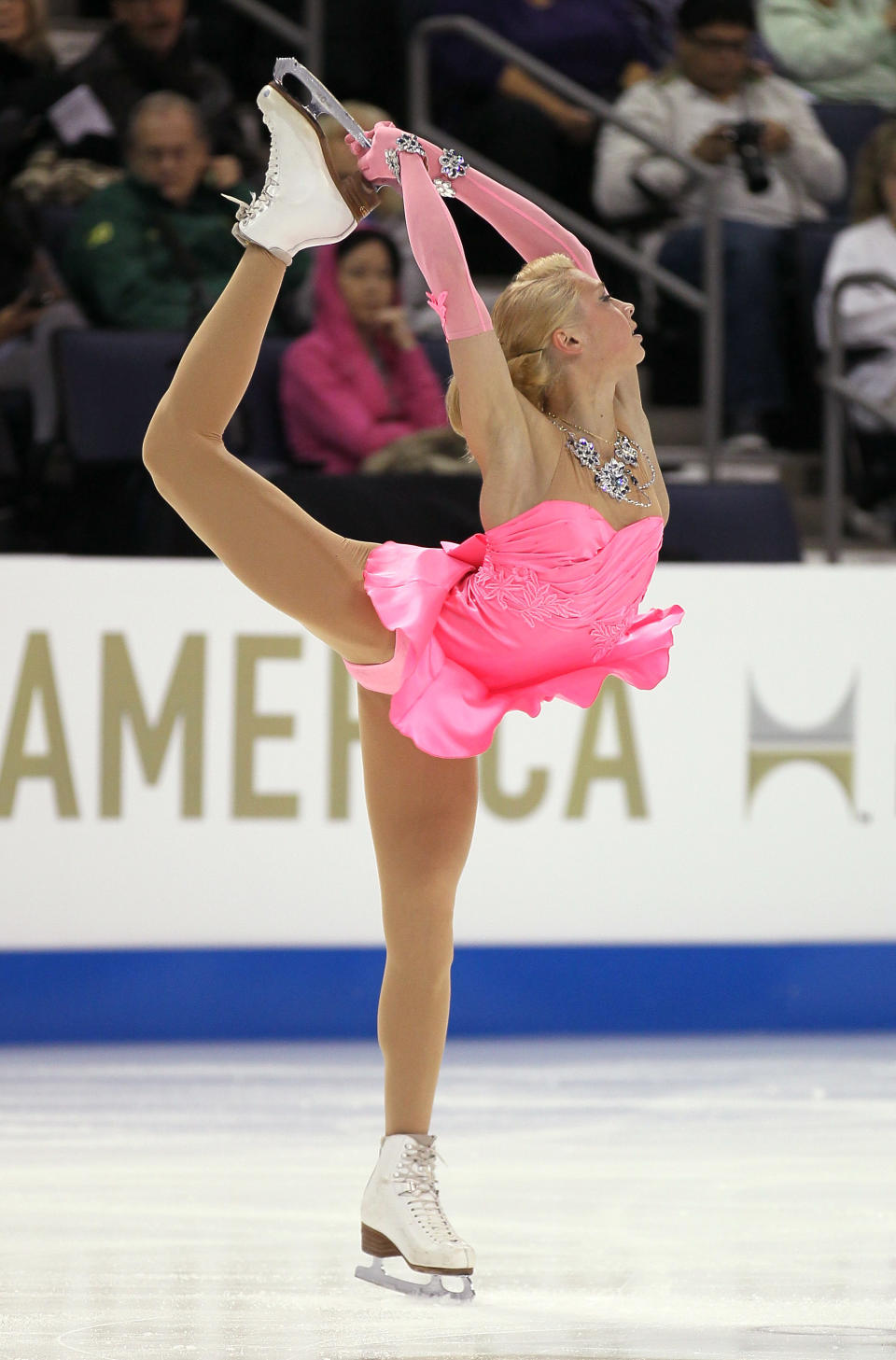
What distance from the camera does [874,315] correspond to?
5574 mm

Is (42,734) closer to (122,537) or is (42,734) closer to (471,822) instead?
(122,537)

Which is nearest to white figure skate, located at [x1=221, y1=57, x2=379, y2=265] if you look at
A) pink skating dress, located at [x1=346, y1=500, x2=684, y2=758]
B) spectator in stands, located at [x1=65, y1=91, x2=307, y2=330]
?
pink skating dress, located at [x1=346, y1=500, x2=684, y2=758]

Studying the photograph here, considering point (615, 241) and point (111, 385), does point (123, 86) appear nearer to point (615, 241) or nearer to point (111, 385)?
point (111, 385)

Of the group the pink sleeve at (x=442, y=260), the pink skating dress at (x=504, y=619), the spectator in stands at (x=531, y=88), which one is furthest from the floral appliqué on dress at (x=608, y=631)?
the spectator in stands at (x=531, y=88)

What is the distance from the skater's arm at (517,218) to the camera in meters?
2.50

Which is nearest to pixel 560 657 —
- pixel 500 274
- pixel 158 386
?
pixel 158 386

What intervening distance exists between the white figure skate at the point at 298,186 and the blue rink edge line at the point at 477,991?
2262 mm

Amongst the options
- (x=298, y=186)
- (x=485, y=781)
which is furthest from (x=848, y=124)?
(x=298, y=186)

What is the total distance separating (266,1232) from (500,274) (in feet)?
12.5

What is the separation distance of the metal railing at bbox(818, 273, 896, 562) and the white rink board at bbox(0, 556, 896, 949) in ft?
1.64

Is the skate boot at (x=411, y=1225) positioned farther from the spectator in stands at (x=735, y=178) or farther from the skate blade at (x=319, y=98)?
the spectator in stands at (x=735, y=178)

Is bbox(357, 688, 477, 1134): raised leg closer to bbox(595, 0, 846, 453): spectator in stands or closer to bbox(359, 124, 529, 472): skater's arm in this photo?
bbox(359, 124, 529, 472): skater's arm

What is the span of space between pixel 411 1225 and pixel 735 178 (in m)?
4.28

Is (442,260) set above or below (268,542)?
above
